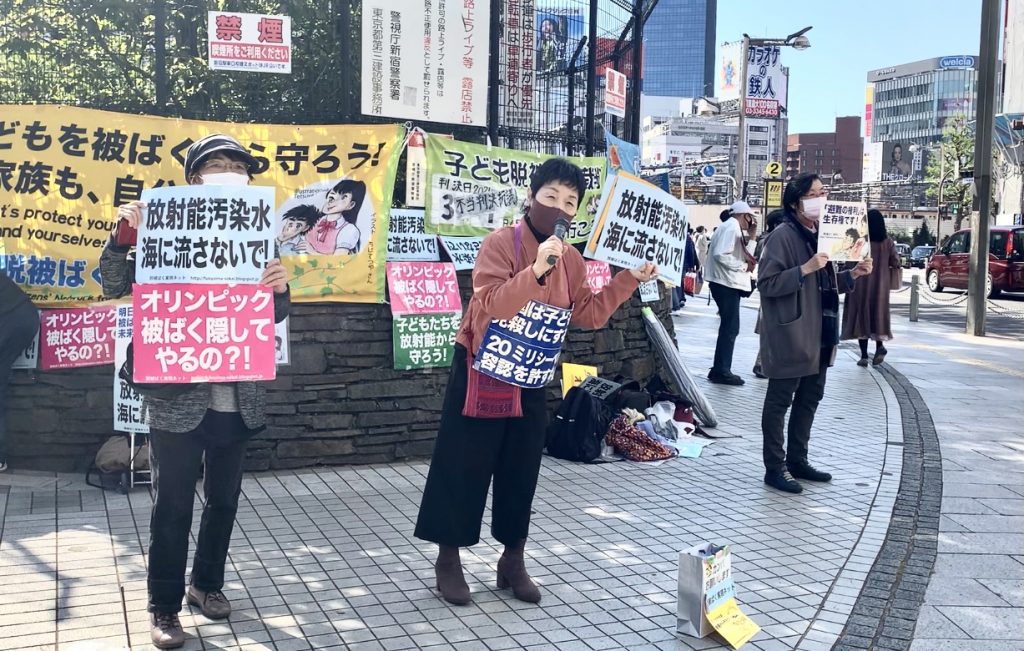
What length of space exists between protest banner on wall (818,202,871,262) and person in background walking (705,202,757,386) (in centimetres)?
427

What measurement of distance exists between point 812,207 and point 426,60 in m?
2.92

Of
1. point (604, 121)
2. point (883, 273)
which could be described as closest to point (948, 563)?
point (604, 121)

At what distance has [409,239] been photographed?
7.15 metres

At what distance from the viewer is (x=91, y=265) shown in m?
6.36

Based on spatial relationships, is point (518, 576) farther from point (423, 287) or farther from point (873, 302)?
Result: point (873, 302)

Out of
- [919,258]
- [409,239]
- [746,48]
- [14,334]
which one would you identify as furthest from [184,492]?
[919,258]

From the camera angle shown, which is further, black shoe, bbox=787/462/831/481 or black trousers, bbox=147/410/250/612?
black shoe, bbox=787/462/831/481

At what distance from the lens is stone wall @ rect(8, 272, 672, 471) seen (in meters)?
6.31

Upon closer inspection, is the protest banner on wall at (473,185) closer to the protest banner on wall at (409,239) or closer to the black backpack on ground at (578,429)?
the protest banner on wall at (409,239)

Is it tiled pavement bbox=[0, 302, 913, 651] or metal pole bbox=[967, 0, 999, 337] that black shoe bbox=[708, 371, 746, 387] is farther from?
metal pole bbox=[967, 0, 999, 337]

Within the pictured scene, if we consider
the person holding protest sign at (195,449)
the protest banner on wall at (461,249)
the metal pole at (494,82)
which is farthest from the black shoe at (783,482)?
the person holding protest sign at (195,449)

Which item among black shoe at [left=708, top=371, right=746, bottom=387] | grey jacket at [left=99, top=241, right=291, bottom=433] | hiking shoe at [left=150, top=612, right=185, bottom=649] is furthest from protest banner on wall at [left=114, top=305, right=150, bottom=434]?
black shoe at [left=708, top=371, right=746, bottom=387]

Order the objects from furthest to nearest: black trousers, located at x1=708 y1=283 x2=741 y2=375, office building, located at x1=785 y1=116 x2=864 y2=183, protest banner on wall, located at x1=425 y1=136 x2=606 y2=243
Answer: office building, located at x1=785 y1=116 x2=864 y2=183 → black trousers, located at x1=708 y1=283 x2=741 y2=375 → protest banner on wall, located at x1=425 y1=136 x2=606 y2=243

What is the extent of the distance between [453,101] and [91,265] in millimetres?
2781
